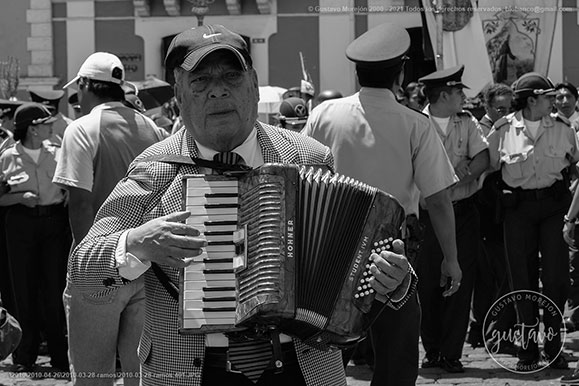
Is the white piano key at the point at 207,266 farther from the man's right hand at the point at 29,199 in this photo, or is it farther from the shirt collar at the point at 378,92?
the man's right hand at the point at 29,199

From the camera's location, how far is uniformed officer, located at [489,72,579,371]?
885 centimetres

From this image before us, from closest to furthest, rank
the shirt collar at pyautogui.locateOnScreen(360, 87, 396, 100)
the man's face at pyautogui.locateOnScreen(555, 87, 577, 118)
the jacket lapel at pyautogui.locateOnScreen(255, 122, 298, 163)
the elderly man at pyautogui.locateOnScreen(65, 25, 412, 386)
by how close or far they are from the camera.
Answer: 1. the elderly man at pyautogui.locateOnScreen(65, 25, 412, 386)
2. the jacket lapel at pyautogui.locateOnScreen(255, 122, 298, 163)
3. the shirt collar at pyautogui.locateOnScreen(360, 87, 396, 100)
4. the man's face at pyautogui.locateOnScreen(555, 87, 577, 118)

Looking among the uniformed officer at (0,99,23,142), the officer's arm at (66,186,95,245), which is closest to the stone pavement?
the officer's arm at (66,186,95,245)

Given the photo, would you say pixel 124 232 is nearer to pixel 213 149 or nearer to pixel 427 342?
pixel 213 149

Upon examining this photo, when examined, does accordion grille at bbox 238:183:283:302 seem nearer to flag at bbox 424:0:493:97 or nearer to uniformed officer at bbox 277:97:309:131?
uniformed officer at bbox 277:97:309:131

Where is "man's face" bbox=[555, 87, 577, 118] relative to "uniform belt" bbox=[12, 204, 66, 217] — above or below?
above

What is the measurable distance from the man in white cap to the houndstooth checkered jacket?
5.92ft

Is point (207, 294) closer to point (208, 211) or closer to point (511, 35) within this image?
point (208, 211)


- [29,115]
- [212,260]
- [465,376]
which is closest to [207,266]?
[212,260]

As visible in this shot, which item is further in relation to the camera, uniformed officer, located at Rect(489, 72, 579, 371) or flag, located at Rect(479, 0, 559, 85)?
flag, located at Rect(479, 0, 559, 85)

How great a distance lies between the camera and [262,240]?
3656 millimetres

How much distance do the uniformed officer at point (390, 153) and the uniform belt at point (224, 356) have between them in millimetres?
2442

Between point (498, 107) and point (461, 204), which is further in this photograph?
point (498, 107)

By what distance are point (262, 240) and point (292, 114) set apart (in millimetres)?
7775
